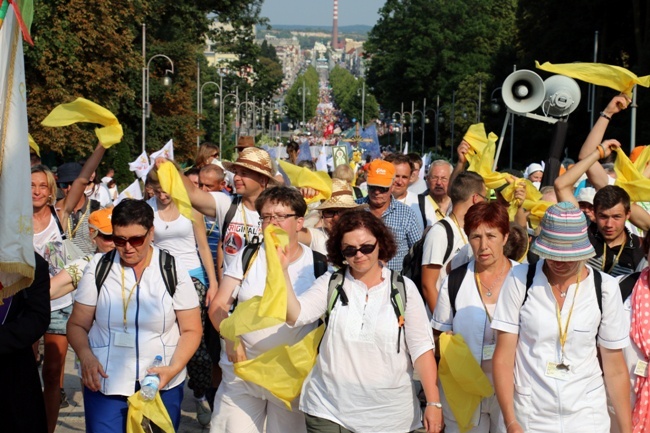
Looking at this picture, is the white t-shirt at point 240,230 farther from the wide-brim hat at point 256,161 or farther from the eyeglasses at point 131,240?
the eyeglasses at point 131,240

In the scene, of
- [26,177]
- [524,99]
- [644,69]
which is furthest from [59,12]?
[26,177]

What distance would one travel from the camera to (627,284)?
5473 mm

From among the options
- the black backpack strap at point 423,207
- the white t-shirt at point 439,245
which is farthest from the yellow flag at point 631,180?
the black backpack strap at point 423,207

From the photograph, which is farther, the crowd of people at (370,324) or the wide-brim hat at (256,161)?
the wide-brim hat at (256,161)

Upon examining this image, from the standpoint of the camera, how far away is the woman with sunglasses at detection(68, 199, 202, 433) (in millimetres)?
5508

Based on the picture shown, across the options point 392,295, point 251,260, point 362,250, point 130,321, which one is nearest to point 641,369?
point 392,295

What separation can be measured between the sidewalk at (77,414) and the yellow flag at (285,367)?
105 inches

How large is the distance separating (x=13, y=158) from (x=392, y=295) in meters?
1.97

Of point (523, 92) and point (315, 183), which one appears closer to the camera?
point (315, 183)

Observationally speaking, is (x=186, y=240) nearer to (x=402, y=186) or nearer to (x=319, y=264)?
(x=402, y=186)

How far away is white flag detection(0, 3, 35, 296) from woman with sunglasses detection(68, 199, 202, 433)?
1.18 meters

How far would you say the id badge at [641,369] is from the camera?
17.0 ft

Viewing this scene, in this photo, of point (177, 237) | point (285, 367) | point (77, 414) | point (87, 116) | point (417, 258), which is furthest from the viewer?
point (77, 414)

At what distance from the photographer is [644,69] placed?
1524 inches
